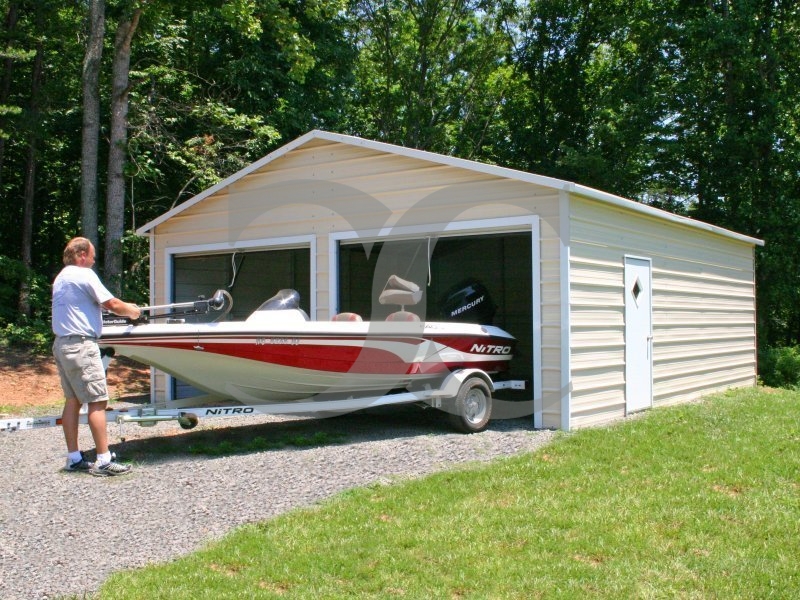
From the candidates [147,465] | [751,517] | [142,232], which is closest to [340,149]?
[142,232]

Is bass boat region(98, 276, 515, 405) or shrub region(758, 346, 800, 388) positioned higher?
bass boat region(98, 276, 515, 405)

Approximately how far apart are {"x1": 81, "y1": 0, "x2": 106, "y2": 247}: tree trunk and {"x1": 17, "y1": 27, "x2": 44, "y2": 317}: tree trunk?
5.70 ft

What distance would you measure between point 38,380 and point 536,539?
1068 centimetres

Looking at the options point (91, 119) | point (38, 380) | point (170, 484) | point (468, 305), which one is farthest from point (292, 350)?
point (91, 119)

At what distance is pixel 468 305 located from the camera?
941 cm

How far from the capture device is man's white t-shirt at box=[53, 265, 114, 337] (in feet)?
19.1

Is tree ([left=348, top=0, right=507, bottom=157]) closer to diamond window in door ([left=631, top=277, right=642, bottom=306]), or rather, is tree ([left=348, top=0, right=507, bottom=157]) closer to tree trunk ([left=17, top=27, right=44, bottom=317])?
tree trunk ([left=17, top=27, right=44, bottom=317])

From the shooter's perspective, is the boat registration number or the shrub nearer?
the boat registration number

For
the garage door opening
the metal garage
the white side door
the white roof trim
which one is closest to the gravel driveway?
the metal garage

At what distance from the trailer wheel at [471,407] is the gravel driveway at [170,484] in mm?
123

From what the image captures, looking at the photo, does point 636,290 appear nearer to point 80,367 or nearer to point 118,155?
point 80,367

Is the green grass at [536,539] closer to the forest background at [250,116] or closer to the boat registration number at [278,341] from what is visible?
the boat registration number at [278,341]

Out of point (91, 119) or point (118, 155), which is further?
point (91, 119)

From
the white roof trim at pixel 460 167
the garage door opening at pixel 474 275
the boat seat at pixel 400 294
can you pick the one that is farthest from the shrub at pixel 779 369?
the boat seat at pixel 400 294
